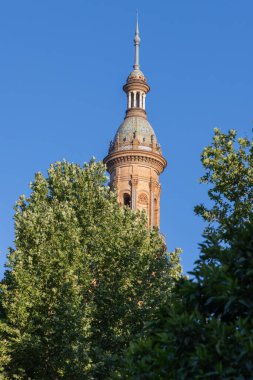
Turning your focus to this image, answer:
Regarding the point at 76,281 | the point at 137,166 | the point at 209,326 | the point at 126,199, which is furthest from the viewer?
the point at 126,199

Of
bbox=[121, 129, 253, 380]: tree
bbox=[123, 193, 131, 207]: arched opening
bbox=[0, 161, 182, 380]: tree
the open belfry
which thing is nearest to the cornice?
the open belfry

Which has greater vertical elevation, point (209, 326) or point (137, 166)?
point (137, 166)

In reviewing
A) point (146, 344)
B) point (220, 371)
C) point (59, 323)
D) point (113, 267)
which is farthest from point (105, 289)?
point (220, 371)

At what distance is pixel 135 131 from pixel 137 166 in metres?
3.54

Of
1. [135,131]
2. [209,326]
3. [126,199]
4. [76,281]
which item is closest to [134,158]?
[135,131]

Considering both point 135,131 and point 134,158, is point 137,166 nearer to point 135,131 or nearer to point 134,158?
point 134,158

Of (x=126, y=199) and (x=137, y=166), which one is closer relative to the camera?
(x=137, y=166)

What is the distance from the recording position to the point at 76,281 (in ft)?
98.0

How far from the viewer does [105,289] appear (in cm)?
3166

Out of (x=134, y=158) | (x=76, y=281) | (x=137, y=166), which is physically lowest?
(x=76, y=281)

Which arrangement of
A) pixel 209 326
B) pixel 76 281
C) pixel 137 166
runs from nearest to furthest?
pixel 209 326
pixel 76 281
pixel 137 166

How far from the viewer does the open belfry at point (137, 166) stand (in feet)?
217

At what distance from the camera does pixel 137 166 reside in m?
66.8

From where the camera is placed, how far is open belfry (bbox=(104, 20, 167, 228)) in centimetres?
6606
